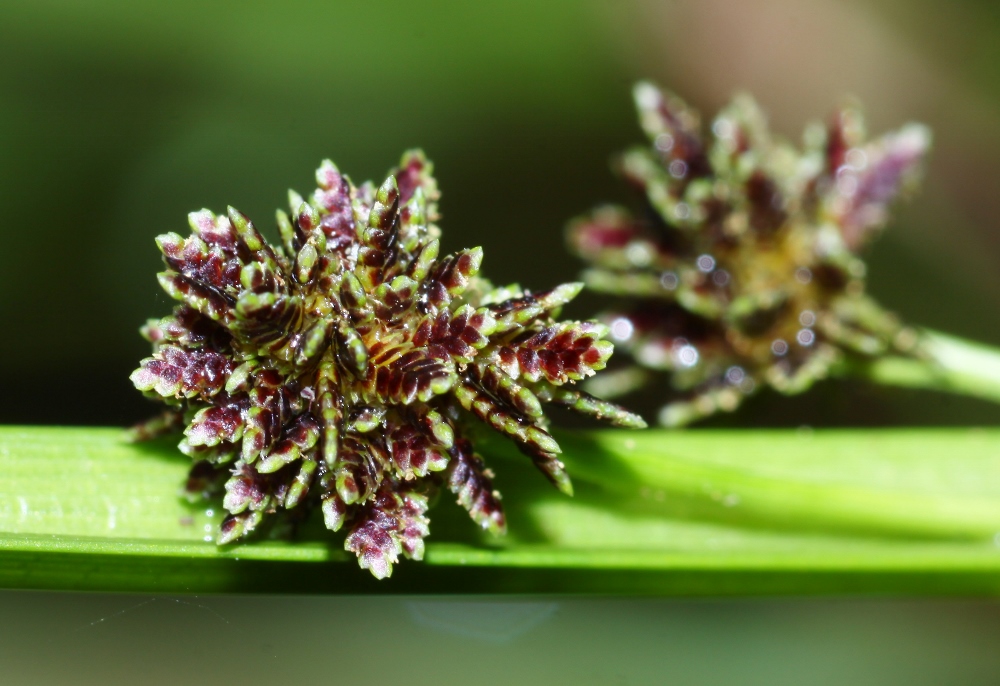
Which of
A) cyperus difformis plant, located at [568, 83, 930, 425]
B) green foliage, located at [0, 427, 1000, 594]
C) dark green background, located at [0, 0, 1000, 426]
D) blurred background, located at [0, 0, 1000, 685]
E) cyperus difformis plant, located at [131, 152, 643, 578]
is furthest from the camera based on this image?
dark green background, located at [0, 0, 1000, 426]

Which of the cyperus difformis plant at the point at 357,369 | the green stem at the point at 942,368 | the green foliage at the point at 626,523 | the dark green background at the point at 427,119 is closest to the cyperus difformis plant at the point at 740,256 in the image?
the green stem at the point at 942,368

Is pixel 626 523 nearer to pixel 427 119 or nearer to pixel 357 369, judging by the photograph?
pixel 357 369

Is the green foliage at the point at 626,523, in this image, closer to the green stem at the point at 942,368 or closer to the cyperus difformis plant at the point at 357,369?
the cyperus difformis plant at the point at 357,369

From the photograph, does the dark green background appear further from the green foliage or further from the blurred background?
the green foliage

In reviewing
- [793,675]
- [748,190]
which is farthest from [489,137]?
[793,675]

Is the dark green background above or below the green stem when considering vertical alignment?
above

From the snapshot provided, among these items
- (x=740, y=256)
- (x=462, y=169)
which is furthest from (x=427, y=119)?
(x=740, y=256)

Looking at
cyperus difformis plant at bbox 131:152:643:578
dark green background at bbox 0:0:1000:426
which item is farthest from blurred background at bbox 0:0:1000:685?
cyperus difformis plant at bbox 131:152:643:578
